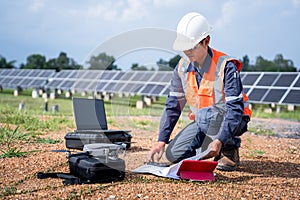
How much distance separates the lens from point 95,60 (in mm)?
3643

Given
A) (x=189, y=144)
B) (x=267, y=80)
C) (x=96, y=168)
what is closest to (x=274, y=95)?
(x=267, y=80)

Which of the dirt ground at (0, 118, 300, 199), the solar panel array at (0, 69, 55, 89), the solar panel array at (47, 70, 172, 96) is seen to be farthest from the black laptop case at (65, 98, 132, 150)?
the solar panel array at (0, 69, 55, 89)

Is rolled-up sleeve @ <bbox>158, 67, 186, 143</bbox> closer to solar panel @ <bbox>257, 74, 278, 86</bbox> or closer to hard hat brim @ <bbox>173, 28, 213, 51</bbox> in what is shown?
hard hat brim @ <bbox>173, 28, 213, 51</bbox>

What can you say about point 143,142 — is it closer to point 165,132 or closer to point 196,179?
point 165,132

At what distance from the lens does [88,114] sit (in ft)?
13.1

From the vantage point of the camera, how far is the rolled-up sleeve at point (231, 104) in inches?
108

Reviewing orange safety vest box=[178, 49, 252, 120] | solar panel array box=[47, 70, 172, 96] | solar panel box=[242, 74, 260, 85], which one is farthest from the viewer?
solar panel array box=[47, 70, 172, 96]

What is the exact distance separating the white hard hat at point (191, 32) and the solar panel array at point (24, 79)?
56.3ft

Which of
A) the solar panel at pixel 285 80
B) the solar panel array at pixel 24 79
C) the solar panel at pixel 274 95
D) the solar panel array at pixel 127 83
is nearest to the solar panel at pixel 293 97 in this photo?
the solar panel at pixel 274 95

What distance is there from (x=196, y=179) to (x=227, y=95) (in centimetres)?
65

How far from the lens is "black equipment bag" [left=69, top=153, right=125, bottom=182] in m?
2.49

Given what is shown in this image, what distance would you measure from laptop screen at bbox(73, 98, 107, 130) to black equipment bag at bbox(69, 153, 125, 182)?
1192 millimetres

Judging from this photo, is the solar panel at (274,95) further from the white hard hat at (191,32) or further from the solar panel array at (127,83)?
the white hard hat at (191,32)

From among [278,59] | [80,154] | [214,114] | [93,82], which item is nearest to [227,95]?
[214,114]
